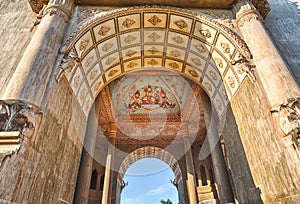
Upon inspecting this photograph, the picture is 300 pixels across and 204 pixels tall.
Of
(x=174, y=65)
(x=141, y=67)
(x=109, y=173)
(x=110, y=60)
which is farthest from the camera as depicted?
(x=109, y=173)

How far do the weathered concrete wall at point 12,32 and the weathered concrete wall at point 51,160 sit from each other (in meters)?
1.33

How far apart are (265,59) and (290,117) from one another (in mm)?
1572

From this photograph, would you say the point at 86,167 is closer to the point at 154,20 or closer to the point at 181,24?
the point at 154,20

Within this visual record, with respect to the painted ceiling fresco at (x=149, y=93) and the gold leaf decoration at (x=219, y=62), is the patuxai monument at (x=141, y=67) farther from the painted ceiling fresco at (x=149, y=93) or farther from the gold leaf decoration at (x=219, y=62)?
the painted ceiling fresco at (x=149, y=93)

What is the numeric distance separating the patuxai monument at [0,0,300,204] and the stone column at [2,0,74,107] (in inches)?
0.9

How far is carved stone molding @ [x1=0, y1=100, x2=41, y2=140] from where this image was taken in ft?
9.80

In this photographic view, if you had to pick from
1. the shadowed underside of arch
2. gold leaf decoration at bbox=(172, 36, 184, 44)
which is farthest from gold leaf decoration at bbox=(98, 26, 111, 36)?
the shadowed underside of arch

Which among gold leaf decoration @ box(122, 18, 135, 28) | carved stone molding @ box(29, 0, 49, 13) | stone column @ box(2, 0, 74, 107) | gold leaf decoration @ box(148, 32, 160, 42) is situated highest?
carved stone molding @ box(29, 0, 49, 13)

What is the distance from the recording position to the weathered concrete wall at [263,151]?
3.28 meters

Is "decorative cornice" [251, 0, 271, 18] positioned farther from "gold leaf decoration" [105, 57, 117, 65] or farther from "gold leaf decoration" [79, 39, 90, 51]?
"gold leaf decoration" [79, 39, 90, 51]

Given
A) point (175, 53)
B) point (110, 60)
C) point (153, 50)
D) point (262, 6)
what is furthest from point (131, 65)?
point (262, 6)

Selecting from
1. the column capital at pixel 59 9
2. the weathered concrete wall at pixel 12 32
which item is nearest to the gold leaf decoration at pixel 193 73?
the column capital at pixel 59 9

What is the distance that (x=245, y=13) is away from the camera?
5219mm

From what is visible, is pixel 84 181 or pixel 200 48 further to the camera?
pixel 200 48
